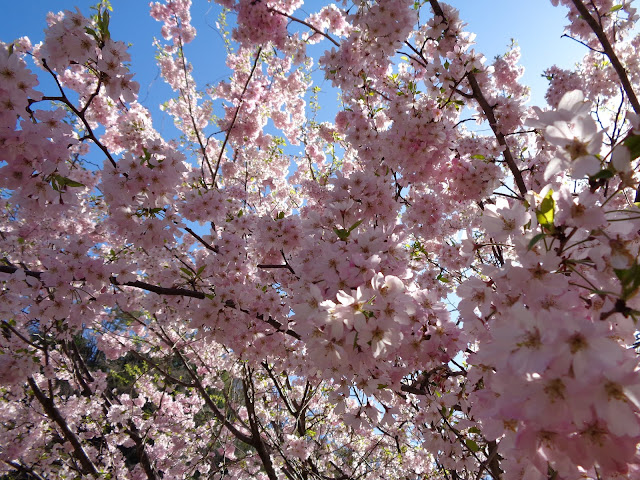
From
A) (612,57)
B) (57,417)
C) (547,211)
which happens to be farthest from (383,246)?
(57,417)

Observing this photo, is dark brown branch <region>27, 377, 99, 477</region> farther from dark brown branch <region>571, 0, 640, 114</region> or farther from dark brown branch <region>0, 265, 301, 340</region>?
dark brown branch <region>571, 0, 640, 114</region>

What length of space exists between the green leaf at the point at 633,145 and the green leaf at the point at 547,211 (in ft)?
0.73

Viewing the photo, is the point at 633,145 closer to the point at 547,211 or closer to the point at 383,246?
the point at 547,211

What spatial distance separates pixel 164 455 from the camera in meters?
8.12

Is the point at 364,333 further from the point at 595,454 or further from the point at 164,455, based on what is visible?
the point at 164,455

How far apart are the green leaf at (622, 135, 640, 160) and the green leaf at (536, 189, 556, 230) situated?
0.73 ft

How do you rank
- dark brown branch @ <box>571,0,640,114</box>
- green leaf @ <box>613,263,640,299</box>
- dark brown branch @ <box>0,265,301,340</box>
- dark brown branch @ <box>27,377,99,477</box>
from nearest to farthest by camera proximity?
green leaf @ <box>613,263,640,299</box>
dark brown branch @ <box>571,0,640,114</box>
dark brown branch @ <box>0,265,301,340</box>
dark brown branch @ <box>27,377,99,477</box>

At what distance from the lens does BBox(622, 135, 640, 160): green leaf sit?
0.98 meters

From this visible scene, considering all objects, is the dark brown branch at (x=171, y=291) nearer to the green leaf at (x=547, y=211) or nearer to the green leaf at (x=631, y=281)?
the green leaf at (x=547, y=211)

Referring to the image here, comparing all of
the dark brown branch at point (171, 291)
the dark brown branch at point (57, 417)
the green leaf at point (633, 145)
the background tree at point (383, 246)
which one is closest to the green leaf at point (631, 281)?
the background tree at point (383, 246)

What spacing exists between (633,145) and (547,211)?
27 centimetres

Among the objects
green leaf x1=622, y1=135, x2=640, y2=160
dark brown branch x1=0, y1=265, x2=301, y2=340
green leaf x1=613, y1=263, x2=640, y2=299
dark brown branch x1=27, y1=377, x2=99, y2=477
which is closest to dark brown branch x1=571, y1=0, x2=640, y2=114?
green leaf x1=622, y1=135, x2=640, y2=160

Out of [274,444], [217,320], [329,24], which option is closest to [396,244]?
[217,320]

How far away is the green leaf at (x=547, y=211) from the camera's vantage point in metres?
1.14
